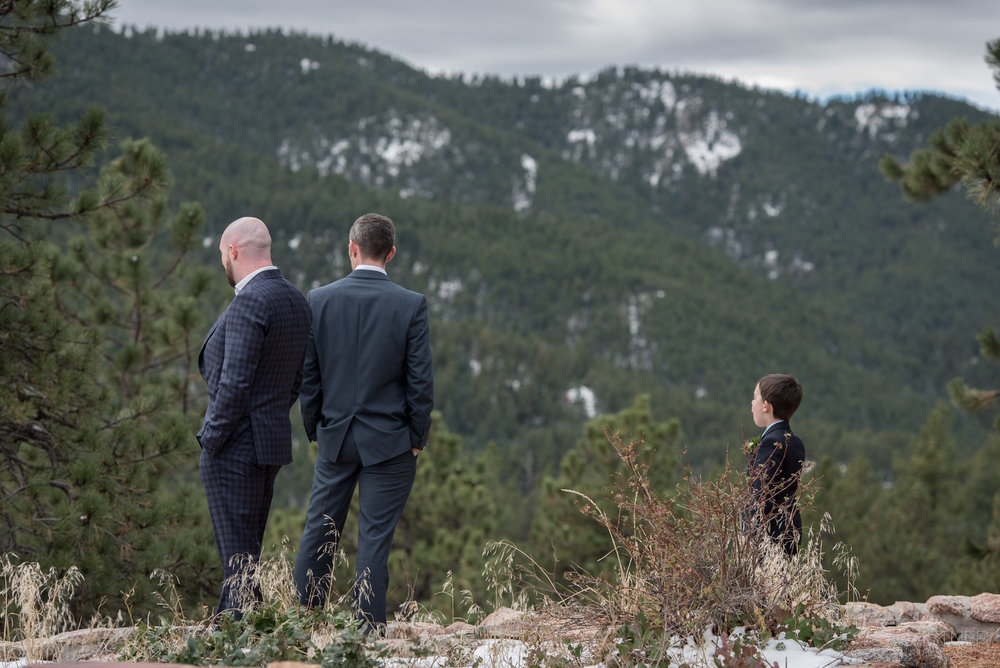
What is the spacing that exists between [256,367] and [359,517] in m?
0.71

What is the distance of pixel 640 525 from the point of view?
353cm

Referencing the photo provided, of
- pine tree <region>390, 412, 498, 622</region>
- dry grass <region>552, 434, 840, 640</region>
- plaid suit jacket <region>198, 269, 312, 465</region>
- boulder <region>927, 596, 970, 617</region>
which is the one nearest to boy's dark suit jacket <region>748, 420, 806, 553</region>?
dry grass <region>552, 434, 840, 640</region>

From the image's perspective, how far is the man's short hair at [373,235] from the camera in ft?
12.2

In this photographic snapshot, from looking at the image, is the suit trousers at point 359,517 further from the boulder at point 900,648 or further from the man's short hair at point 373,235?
the boulder at point 900,648

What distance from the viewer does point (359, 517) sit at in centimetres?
359

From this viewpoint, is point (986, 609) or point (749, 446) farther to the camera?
point (986, 609)

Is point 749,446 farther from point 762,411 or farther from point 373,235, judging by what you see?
point 373,235

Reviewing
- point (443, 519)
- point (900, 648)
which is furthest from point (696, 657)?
point (443, 519)

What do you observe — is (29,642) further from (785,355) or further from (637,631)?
(785,355)

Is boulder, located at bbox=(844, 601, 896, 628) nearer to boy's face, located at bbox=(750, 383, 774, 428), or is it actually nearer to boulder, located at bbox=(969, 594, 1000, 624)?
boulder, located at bbox=(969, 594, 1000, 624)

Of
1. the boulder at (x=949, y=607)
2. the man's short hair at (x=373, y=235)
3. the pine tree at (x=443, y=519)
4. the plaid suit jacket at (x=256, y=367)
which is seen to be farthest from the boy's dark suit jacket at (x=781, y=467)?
the pine tree at (x=443, y=519)

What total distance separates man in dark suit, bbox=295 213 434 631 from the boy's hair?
57.4 inches

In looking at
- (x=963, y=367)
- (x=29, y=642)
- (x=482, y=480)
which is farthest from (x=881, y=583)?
(x=963, y=367)

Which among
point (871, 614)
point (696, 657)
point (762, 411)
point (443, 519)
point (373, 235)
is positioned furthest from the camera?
point (443, 519)
